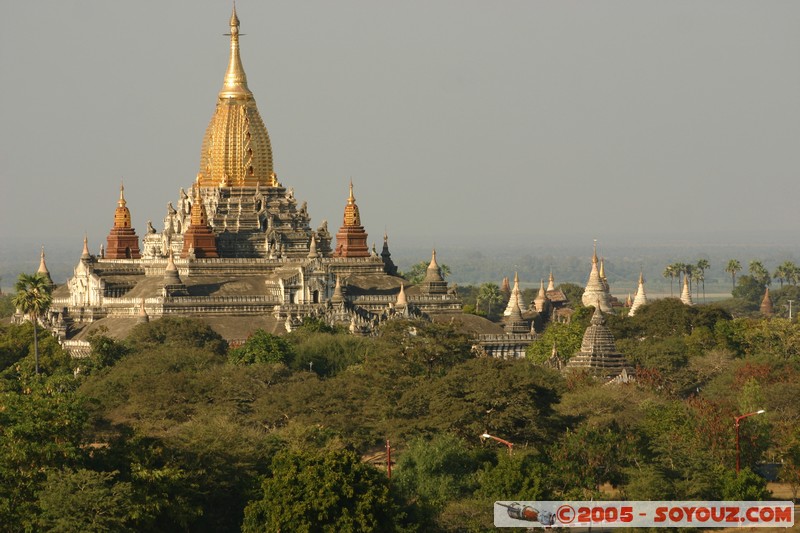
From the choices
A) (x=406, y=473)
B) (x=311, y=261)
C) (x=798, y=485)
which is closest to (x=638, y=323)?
(x=311, y=261)

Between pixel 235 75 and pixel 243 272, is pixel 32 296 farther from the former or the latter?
pixel 235 75

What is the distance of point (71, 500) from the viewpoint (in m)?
57.1

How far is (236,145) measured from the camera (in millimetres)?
125312

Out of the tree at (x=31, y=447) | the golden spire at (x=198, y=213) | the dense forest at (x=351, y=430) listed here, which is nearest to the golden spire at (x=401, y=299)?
the dense forest at (x=351, y=430)

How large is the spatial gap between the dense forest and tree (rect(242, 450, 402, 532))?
0.05 m

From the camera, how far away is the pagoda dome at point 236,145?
411ft

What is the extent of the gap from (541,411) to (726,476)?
6490mm

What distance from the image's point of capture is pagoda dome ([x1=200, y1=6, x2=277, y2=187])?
125188 millimetres

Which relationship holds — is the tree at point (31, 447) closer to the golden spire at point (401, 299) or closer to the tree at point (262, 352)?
the tree at point (262, 352)

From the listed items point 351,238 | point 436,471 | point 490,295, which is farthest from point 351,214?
point 436,471

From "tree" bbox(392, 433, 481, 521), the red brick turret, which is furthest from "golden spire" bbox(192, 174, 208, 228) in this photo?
"tree" bbox(392, 433, 481, 521)

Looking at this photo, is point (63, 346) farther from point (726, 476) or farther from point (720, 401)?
point (726, 476)

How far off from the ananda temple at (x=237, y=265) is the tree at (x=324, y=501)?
146 ft

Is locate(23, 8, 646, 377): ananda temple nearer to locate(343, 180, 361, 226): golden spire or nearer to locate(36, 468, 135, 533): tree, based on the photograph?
locate(343, 180, 361, 226): golden spire
